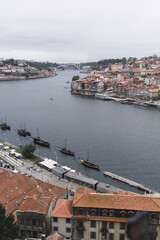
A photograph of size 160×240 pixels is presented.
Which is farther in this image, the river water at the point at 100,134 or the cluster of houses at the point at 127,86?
the cluster of houses at the point at 127,86

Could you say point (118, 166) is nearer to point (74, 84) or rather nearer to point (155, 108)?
point (155, 108)

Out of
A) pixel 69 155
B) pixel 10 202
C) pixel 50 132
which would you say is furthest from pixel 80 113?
pixel 10 202

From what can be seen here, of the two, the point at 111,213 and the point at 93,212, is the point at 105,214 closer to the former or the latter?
the point at 111,213

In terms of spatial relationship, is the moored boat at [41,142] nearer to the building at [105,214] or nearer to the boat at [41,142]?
the boat at [41,142]

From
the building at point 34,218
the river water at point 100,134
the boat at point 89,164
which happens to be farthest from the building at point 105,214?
the boat at point 89,164

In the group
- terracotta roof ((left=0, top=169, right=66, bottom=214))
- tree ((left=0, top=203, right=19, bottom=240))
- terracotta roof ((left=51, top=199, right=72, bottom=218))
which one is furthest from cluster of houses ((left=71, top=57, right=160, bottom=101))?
tree ((left=0, top=203, right=19, bottom=240))
